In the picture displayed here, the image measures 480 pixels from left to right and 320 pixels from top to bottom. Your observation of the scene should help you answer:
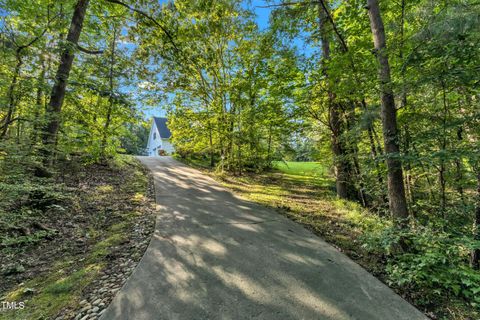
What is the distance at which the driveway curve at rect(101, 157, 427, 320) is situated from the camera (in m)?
2.12

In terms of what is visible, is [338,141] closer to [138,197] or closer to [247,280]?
[247,280]

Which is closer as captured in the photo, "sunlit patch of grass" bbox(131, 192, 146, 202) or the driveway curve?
the driveway curve

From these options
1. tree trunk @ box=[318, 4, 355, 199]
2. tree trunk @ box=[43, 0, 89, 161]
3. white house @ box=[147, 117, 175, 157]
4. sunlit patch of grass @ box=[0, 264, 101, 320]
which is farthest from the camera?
white house @ box=[147, 117, 175, 157]

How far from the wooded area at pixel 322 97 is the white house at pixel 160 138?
16.1 meters

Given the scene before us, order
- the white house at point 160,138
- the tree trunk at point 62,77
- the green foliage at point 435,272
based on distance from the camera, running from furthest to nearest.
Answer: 1. the white house at point 160,138
2. the tree trunk at point 62,77
3. the green foliage at point 435,272

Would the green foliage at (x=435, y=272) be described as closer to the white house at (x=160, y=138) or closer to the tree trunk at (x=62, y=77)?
the tree trunk at (x=62, y=77)

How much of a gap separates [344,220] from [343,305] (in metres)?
2.93

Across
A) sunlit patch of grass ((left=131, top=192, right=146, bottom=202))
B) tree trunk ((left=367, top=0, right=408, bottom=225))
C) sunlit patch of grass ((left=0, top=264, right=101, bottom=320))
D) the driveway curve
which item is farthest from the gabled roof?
tree trunk ((left=367, top=0, right=408, bottom=225))

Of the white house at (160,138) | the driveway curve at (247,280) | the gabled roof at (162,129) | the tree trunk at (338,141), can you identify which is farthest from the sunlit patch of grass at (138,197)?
the gabled roof at (162,129)

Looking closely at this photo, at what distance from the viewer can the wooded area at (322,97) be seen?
2645 millimetres

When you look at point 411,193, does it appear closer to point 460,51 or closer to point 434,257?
point 434,257

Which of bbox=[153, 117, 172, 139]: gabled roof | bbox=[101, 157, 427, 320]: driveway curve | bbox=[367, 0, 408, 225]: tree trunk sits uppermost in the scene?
bbox=[153, 117, 172, 139]: gabled roof

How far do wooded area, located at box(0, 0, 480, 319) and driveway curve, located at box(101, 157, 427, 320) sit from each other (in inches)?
25.6

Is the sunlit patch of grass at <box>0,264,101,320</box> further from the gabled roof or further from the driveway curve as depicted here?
the gabled roof
